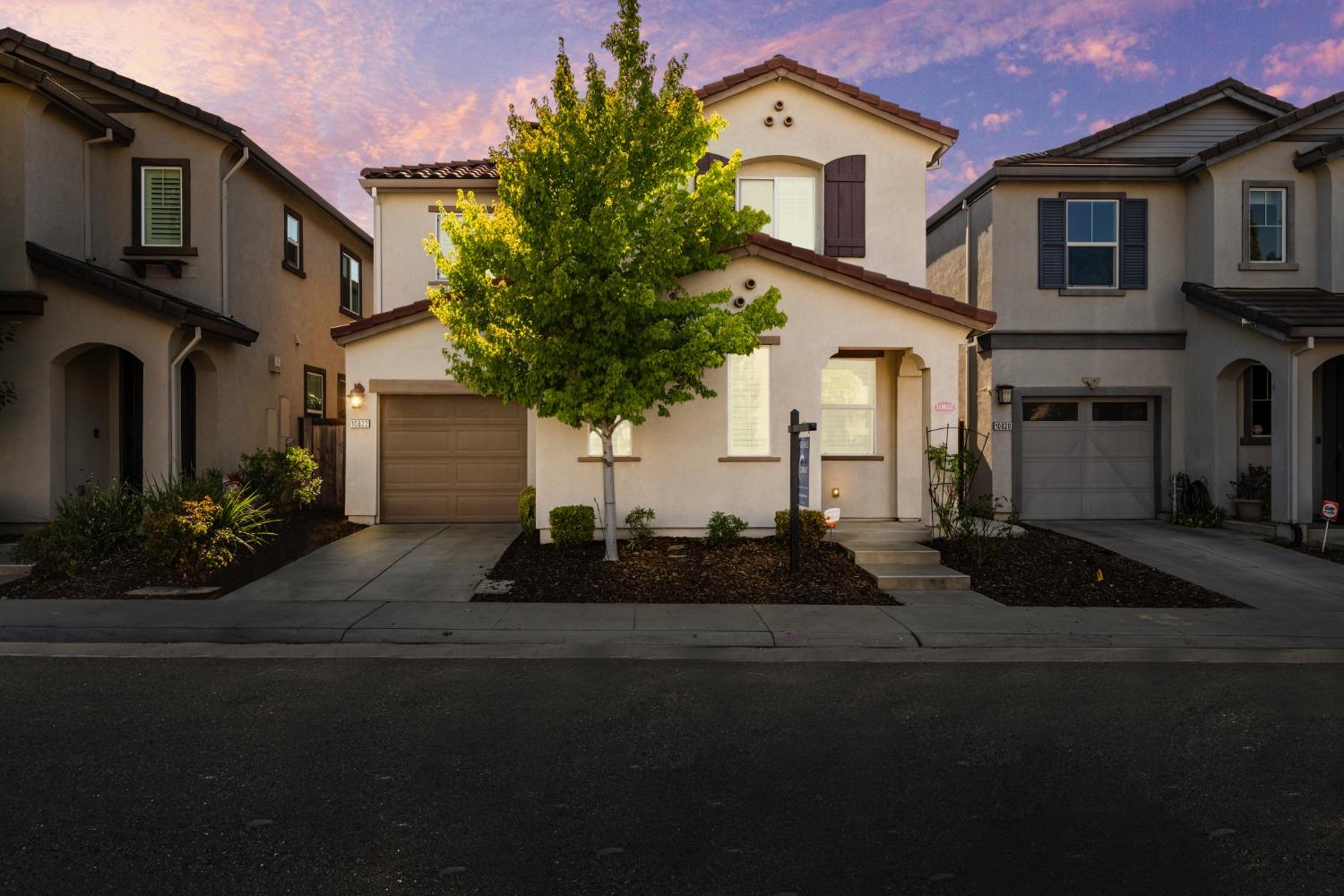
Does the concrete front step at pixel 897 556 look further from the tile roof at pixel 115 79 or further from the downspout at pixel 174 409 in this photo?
the tile roof at pixel 115 79

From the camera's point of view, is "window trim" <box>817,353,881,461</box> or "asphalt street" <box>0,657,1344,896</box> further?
"window trim" <box>817,353,881,461</box>

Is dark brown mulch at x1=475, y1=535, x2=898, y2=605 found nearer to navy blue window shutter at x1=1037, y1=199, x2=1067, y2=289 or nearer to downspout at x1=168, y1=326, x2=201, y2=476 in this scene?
downspout at x1=168, y1=326, x2=201, y2=476

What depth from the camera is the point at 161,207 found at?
569 inches

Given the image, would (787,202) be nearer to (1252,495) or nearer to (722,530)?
(722,530)

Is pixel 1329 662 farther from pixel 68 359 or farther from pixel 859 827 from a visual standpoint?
pixel 68 359

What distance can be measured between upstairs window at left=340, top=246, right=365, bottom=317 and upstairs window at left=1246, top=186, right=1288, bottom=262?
19674mm

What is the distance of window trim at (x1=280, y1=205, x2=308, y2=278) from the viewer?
55.8 feet

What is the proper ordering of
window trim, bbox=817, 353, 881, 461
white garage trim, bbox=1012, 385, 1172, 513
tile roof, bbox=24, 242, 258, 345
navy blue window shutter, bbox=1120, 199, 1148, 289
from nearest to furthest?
tile roof, bbox=24, 242, 258, 345 → window trim, bbox=817, 353, 881, 461 → white garage trim, bbox=1012, 385, 1172, 513 → navy blue window shutter, bbox=1120, 199, 1148, 289

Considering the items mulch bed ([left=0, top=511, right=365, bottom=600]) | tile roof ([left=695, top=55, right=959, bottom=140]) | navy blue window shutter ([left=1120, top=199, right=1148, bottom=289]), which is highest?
tile roof ([left=695, top=55, right=959, bottom=140])

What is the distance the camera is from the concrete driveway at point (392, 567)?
8875 millimetres

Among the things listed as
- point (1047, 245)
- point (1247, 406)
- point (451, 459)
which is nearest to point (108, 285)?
point (451, 459)

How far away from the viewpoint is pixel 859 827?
12.4 ft

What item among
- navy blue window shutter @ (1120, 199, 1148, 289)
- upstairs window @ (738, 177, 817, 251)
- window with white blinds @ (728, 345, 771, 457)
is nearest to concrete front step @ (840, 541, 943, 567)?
window with white blinds @ (728, 345, 771, 457)

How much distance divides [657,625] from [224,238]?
11.7 metres
